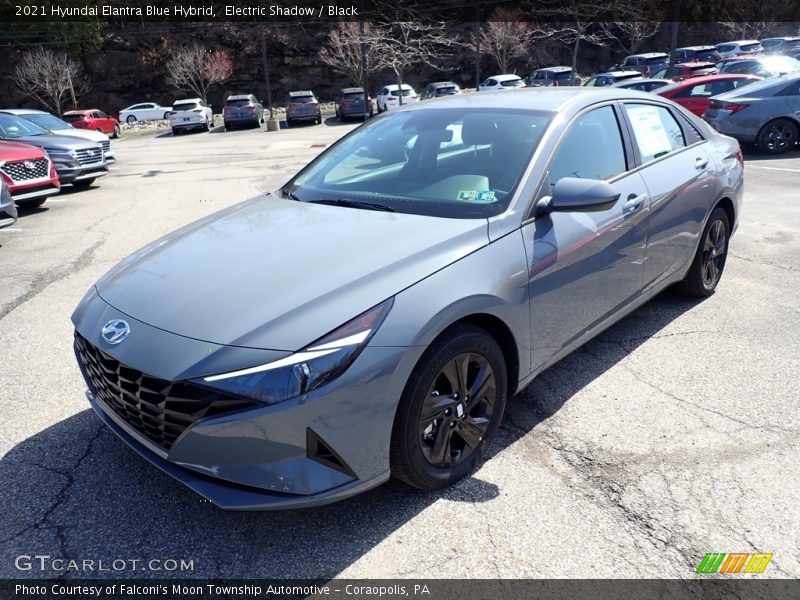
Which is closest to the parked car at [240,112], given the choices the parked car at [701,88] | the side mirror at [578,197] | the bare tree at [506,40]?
the parked car at [701,88]

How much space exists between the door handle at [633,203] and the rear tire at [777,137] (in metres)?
10.6

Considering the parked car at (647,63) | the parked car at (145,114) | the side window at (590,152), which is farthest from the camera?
the parked car at (145,114)

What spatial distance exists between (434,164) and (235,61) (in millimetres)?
51957

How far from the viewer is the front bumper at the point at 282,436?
2160mm

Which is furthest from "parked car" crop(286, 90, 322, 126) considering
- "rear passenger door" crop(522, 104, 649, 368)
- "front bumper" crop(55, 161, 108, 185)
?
"rear passenger door" crop(522, 104, 649, 368)

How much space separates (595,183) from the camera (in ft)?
9.72

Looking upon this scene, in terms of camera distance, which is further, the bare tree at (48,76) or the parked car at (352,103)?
the bare tree at (48,76)

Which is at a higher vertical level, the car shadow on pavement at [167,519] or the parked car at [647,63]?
the parked car at [647,63]

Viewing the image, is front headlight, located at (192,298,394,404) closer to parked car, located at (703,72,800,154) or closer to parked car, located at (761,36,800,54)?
parked car, located at (703,72,800,154)

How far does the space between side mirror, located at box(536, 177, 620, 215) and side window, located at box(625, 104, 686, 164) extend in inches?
45.6

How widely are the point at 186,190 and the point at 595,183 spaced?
1036 centimetres

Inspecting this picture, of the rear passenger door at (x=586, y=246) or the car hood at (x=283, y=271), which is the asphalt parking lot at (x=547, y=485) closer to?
the rear passenger door at (x=586, y=246)

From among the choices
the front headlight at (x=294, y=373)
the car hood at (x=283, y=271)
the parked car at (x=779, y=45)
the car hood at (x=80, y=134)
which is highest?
the parked car at (x=779, y=45)

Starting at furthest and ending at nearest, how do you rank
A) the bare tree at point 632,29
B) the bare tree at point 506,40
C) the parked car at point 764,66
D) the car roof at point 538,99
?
1. the bare tree at point 506,40
2. the bare tree at point 632,29
3. the parked car at point 764,66
4. the car roof at point 538,99
